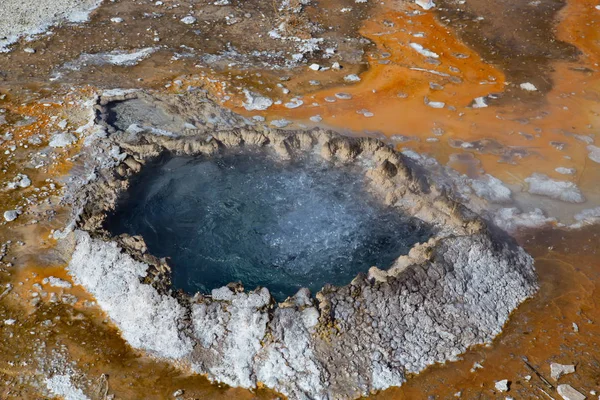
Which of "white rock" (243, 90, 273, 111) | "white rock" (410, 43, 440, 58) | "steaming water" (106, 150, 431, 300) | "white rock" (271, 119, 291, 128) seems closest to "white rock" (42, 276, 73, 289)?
"steaming water" (106, 150, 431, 300)

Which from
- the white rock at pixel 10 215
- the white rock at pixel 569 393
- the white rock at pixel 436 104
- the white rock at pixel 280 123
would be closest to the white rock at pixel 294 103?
the white rock at pixel 280 123

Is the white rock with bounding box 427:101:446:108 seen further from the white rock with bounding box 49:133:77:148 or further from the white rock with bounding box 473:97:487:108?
the white rock with bounding box 49:133:77:148

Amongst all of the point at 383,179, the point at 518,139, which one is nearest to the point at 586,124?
the point at 518,139

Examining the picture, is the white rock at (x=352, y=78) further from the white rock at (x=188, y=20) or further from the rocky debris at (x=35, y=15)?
the rocky debris at (x=35, y=15)

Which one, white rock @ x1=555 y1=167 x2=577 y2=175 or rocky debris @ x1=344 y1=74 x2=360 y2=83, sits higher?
white rock @ x1=555 y1=167 x2=577 y2=175

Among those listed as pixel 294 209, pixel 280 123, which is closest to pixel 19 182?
pixel 294 209

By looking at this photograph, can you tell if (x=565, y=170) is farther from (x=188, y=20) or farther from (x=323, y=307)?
(x=188, y=20)
